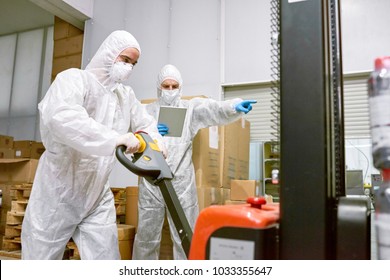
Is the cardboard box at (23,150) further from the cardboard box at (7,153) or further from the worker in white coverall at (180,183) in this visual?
the worker in white coverall at (180,183)

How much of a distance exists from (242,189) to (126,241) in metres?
1.13

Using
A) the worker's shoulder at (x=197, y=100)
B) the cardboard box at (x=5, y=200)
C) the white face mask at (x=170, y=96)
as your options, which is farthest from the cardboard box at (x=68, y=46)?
the worker's shoulder at (x=197, y=100)

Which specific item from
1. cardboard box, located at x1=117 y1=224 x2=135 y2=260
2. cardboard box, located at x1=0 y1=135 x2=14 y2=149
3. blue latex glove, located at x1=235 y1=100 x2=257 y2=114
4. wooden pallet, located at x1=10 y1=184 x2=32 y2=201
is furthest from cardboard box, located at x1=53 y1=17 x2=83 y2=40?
blue latex glove, located at x1=235 y1=100 x2=257 y2=114

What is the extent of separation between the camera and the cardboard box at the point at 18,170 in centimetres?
400

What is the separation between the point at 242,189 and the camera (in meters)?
3.29

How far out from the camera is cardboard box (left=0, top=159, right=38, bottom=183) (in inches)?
157

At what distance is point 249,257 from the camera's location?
0.83 meters

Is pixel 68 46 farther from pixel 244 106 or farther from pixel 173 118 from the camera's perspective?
pixel 244 106

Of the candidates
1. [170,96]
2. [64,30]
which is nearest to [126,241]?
[170,96]

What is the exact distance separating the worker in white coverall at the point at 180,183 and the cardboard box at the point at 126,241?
179mm

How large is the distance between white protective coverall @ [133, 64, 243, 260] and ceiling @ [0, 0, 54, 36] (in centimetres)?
413

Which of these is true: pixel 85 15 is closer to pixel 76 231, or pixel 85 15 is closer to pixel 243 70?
pixel 243 70

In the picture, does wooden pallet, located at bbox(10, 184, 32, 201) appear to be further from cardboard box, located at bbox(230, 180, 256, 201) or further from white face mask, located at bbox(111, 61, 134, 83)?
white face mask, located at bbox(111, 61, 134, 83)
